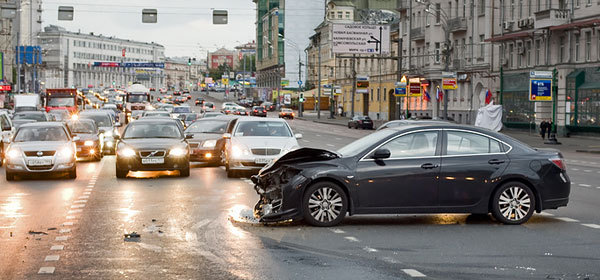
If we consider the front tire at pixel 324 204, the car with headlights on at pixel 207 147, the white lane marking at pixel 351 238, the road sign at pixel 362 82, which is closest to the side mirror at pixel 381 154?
the front tire at pixel 324 204

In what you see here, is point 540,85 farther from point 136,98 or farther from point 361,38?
point 136,98

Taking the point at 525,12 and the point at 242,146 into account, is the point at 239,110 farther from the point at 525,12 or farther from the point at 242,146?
the point at 242,146

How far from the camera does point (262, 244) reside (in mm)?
11031

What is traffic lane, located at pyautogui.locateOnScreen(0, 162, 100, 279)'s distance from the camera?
988 cm

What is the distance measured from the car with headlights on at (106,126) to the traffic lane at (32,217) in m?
11.3

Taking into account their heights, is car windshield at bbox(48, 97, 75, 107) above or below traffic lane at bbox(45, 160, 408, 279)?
above

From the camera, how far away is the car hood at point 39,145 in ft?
71.8

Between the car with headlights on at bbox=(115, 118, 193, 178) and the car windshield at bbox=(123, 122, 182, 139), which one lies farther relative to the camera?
the car windshield at bbox=(123, 122, 182, 139)

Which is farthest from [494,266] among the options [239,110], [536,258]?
[239,110]

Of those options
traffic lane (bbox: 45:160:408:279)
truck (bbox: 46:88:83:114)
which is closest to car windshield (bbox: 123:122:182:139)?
Result: traffic lane (bbox: 45:160:408:279)

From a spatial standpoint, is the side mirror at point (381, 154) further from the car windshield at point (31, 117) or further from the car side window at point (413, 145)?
the car windshield at point (31, 117)

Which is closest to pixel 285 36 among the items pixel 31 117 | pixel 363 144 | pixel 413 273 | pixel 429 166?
pixel 31 117

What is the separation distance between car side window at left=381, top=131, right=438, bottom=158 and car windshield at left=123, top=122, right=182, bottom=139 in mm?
11718

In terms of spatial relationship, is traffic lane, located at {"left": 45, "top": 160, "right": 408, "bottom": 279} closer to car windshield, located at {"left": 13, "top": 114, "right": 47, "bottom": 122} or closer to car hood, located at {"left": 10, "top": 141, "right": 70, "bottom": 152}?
car hood, located at {"left": 10, "top": 141, "right": 70, "bottom": 152}
